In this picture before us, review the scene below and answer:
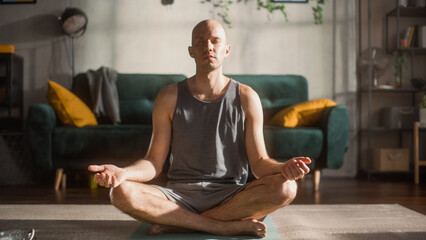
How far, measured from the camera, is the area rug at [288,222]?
1.55 metres

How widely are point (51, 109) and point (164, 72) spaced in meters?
1.26

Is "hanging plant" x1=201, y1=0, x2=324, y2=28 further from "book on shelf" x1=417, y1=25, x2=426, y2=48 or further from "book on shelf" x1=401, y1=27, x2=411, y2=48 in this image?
"book on shelf" x1=417, y1=25, x2=426, y2=48

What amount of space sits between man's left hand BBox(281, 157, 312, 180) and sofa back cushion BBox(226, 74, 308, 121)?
7.97ft

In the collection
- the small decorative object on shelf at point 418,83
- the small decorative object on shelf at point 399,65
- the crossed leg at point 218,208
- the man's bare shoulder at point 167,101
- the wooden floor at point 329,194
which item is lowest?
the wooden floor at point 329,194

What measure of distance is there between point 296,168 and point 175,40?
117 inches

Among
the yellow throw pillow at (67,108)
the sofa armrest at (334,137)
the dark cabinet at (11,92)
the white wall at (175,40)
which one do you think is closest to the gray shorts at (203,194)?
the sofa armrest at (334,137)

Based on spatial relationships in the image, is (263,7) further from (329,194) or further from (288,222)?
(288,222)

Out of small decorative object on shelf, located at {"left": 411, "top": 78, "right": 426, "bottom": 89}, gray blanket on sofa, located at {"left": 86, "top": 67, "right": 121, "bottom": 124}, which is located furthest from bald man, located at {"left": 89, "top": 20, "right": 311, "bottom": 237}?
small decorative object on shelf, located at {"left": 411, "top": 78, "right": 426, "bottom": 89}

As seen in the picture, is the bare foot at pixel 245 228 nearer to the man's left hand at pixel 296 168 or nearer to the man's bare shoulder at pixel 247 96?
the man's left hand at pixel 296 168

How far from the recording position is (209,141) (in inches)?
57.4

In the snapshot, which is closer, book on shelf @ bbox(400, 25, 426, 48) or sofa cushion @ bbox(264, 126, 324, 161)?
sofa cushion @ bbox(264, 126, 324, 161)

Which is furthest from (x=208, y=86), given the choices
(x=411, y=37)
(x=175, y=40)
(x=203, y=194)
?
(x=411, y=37)

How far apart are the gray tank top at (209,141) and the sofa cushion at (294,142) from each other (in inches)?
58.0

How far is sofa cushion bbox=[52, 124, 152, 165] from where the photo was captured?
290 cm
